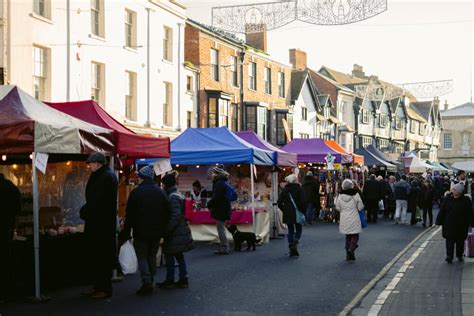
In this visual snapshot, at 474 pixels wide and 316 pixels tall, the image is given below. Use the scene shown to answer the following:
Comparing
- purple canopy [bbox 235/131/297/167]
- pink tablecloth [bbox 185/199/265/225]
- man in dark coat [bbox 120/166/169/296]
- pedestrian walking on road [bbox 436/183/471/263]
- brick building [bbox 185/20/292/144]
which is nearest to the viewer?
man in dark coat [bbox 120/166/169/296]

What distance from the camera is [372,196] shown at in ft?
82.2

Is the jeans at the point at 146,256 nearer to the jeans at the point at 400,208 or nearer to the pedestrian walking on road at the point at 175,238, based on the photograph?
the pedestrian walking on road at the point at 175,238

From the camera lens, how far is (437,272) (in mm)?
12188

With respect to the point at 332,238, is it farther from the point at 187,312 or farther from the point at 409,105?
the point at 409,105

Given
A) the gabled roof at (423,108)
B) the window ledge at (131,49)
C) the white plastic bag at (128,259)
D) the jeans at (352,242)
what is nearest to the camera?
the white plastic bag at (128,259)

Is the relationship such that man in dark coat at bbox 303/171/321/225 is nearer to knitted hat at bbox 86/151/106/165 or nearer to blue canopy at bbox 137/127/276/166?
blue canopy at bbox 137/127/276/166

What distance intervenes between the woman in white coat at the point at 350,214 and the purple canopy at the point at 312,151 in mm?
12274

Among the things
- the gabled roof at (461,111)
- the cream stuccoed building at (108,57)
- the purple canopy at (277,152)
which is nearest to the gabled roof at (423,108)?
the gabled roof at (461,111)

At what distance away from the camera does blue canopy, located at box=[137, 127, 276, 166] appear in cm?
1708

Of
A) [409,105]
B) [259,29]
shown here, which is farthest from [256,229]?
[409,105]

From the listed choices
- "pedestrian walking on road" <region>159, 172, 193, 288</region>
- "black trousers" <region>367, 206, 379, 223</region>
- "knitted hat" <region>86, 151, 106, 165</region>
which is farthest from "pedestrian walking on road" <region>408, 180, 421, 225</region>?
"knitted hat" <region>86, 151, 106, 165</region>

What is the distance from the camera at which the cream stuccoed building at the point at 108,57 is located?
21531 mm

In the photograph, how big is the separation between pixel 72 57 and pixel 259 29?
714cm

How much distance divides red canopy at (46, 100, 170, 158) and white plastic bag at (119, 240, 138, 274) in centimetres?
222
